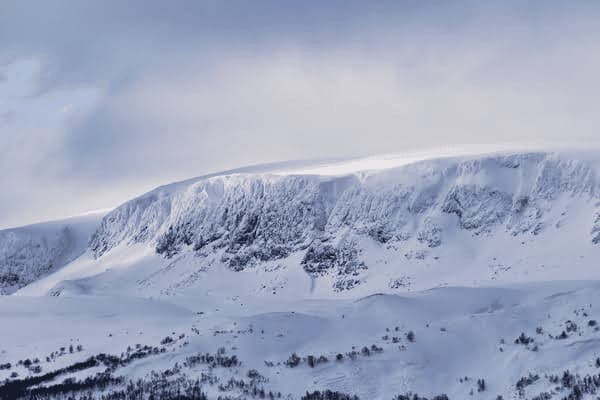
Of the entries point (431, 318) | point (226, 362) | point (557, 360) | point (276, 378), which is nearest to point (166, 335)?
point (226, 362)

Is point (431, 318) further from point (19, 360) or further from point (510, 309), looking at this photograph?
point (19, 360)

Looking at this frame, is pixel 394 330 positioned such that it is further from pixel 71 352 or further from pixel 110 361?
pixel 71 352

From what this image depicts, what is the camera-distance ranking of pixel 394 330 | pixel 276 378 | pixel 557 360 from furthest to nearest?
pixel 394 330
pixel 276 378
pixel 557 360

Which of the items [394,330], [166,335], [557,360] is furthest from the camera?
[166,335]

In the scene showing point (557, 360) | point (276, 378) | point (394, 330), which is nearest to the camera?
point (557, 360)

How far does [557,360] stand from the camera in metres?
123

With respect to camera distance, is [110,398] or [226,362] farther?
[226,362]

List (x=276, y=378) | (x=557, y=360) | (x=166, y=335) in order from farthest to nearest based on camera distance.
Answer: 1. (x=166, y=335)
2. (x=276, y=378)
3. (x=557, y=360)

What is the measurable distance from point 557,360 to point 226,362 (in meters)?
53.8

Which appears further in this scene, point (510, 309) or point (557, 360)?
point (510, 309)

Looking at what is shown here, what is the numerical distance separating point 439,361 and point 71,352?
254 ft

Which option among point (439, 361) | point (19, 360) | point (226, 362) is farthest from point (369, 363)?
point (19, 360)

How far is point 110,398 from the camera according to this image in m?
127

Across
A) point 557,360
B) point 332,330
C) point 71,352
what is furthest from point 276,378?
point 71,352
